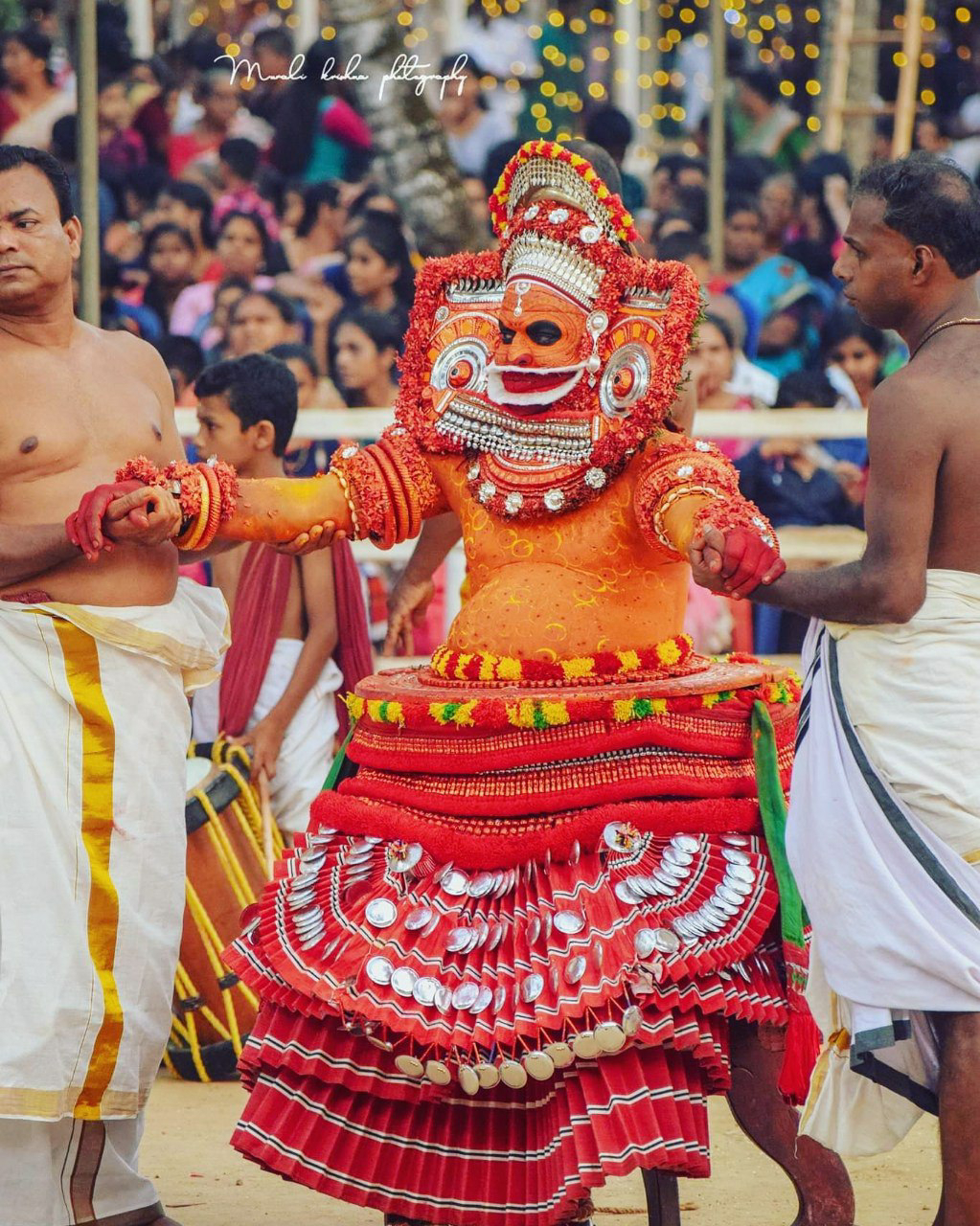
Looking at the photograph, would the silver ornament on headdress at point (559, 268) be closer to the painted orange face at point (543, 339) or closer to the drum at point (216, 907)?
the painted orange face at point (543, 339)

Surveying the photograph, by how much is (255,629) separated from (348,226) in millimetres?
5173

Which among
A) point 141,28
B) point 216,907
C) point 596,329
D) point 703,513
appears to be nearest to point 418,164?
point 141,28

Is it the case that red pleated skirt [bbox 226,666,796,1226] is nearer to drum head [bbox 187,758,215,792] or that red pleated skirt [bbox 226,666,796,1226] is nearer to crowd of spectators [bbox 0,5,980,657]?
drum head [bbox 187,758,215,792]

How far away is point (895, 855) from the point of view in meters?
3.94

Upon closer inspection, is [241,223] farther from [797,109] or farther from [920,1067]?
[920,1067]

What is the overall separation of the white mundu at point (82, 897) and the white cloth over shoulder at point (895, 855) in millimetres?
1663

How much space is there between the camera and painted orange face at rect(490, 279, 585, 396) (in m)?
4.82

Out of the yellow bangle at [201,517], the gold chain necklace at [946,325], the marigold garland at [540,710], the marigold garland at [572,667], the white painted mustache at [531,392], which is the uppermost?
the gold chain necklace at [946,325]

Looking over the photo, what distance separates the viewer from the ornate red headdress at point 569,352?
476cm

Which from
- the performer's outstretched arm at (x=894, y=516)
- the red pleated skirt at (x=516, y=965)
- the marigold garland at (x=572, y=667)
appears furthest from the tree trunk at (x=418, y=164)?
the performer's outstretched arm at (x=894, y=516)

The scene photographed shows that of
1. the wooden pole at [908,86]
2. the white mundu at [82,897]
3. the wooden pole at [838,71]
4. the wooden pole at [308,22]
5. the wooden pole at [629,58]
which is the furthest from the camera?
the wooden pole at [629,58]

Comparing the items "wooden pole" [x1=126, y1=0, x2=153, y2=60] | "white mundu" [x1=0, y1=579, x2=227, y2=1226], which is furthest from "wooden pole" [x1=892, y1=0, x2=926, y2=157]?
"white mundu" [x1=0, y1=579, x2=227, y2=1226]

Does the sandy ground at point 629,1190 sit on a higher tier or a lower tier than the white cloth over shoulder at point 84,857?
lower

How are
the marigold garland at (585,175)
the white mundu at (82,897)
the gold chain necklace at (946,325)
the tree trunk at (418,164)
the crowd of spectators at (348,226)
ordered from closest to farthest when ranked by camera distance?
1. the gold chain necklace at (946,325)
2. the white mundu at (82,897)
3. the marigold garland at (585,175)
4. the crowd of spectators at (348,226)
5. the tree trunk at (418,164)
